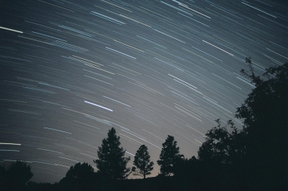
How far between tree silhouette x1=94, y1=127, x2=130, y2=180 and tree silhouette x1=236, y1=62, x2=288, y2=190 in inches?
844

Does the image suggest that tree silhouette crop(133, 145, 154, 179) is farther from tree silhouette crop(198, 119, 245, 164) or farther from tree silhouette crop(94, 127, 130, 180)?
tree silhouette crop(198, 119, 245, 164)

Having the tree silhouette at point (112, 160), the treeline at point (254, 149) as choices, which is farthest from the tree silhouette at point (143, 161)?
the treeline at point (254, 149)

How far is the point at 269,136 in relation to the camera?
7.55 metres

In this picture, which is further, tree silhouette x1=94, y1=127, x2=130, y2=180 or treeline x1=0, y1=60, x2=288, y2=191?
tree silhouette x1=94, y1=127, x2=130, y2=180

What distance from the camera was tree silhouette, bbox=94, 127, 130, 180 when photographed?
26953mm

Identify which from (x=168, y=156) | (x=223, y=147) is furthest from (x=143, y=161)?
(x=223, y=147)

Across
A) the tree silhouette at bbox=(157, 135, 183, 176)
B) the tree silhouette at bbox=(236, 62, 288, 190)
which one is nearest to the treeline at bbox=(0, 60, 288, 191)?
the tree silhouette at bbox=(236, 62, 288, 190)

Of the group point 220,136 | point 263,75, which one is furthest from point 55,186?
point 263,75

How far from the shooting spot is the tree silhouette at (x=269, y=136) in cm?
724

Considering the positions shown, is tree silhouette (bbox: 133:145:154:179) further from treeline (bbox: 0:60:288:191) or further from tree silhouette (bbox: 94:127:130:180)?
treeline (bbox: 0:60:288:191)

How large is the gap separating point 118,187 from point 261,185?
12.8 meters

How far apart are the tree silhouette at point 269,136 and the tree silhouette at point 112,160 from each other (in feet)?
70.3

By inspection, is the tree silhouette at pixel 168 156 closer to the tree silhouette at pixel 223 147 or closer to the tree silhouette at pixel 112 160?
the tree silhouette at pixel 112 160

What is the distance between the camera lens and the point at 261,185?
766 centimetres
